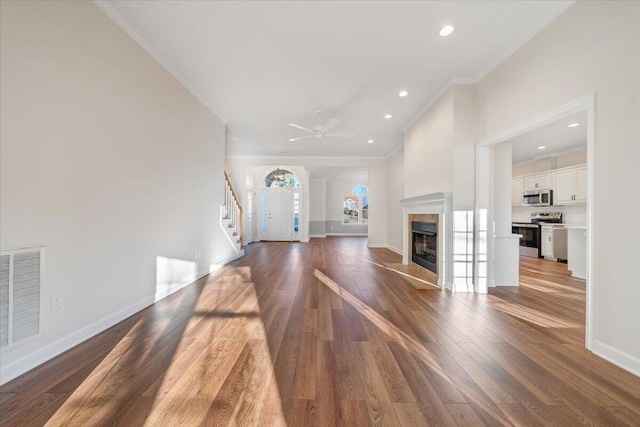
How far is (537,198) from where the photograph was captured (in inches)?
270

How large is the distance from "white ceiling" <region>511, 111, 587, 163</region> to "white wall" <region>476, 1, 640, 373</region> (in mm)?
2369

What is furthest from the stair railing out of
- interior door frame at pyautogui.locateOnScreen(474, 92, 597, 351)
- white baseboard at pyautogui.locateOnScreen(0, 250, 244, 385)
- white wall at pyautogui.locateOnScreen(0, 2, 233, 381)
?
interior door frame at pyautogui.locateOnScreen(474, 92, 597, 351)

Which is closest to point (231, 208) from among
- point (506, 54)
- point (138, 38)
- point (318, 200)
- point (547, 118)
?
point (138, 38)

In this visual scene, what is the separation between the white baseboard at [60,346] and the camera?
66.0 inches

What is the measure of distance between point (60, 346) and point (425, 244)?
4.95m

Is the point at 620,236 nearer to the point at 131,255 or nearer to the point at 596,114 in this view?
the point at 596,114

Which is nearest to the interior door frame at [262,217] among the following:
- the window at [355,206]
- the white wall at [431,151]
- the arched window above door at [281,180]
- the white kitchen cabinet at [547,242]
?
the arched window above door at [281,180]

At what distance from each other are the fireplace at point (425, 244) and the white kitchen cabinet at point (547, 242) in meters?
3.79

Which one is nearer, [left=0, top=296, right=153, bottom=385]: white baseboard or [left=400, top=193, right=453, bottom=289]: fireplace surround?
[left=0, top=296, right=153, bottom=385]: white baseboard

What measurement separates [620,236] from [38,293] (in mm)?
4318

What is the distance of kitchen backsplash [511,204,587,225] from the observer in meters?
6.18

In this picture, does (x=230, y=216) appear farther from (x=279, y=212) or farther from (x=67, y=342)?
(x=279, y=212)

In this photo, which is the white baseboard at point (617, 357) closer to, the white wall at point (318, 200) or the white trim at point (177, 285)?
the white trim at point (177, 285)

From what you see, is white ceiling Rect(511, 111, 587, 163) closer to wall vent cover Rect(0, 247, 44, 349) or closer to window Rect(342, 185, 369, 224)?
wall vent cover Rect(0, 247, 44, 349)
